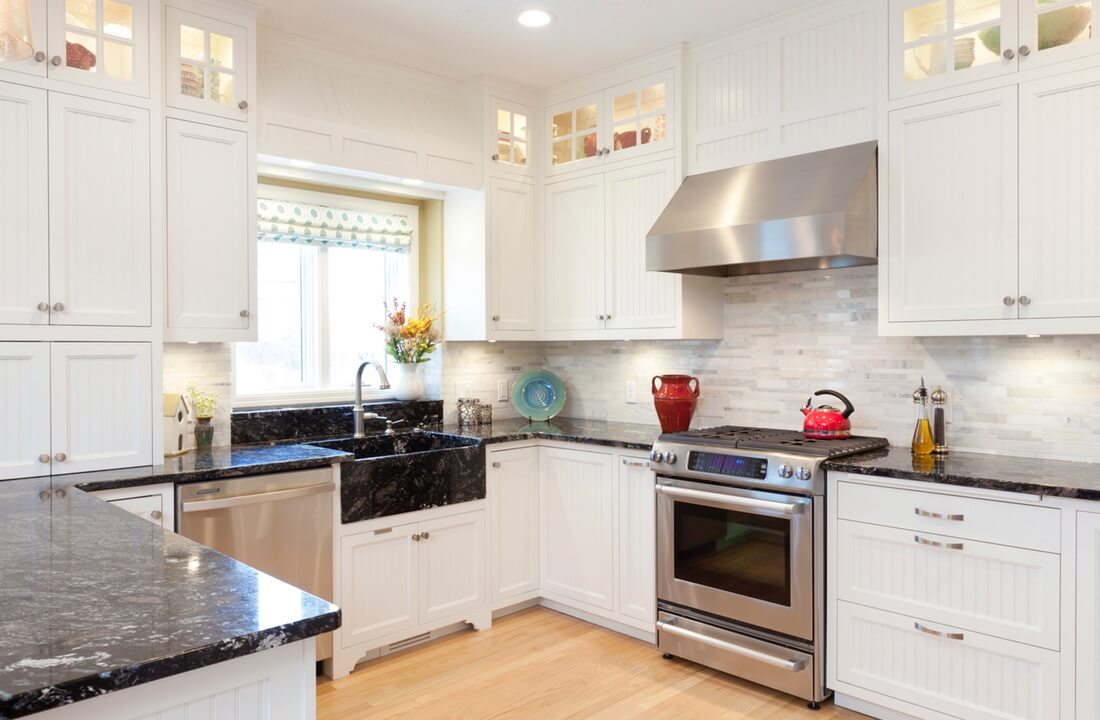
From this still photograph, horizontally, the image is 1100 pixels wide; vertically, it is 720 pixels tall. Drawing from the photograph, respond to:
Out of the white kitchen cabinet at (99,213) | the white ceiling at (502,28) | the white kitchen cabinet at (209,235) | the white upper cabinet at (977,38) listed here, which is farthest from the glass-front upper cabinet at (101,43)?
the white upper cabinet at (977,38)

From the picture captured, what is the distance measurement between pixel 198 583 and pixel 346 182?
2.81 m

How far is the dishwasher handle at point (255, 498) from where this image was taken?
2.72m

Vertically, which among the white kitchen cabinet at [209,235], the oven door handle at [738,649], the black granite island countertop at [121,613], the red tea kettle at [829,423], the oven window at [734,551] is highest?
the white kitchen cabinet at [209,235]

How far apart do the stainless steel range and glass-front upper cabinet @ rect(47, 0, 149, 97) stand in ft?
8.03

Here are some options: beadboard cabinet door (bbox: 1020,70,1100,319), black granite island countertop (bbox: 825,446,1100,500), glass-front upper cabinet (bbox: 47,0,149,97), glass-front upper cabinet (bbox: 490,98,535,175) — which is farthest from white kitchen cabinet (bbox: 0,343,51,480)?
beadboard cabinet door (bbox: 1020,70,1100,319)

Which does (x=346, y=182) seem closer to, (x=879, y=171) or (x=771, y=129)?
(x=771, y=129)

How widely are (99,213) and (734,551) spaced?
2.64 meters

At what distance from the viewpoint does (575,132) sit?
4141 millimetres

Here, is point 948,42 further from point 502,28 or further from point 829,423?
point 502,28

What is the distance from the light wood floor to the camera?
2846 mm

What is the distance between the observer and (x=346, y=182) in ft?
12.7

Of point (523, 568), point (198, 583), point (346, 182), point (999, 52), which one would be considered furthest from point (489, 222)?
point (198, 583)

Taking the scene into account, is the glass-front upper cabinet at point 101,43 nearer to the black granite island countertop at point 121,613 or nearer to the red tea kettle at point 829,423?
the black granite island countertop at point 121,613

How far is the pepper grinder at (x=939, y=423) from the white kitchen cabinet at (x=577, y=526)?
4.39 feet
